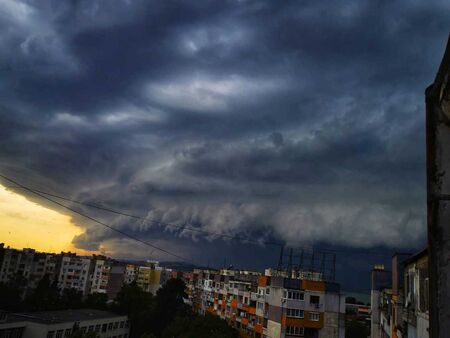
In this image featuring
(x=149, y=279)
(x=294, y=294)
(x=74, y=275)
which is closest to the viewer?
(x=294, y=294)

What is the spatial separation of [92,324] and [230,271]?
188 ft

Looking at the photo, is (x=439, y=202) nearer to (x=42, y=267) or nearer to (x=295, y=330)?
(x=295, y=330)

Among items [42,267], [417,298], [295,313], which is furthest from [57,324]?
[42,267]

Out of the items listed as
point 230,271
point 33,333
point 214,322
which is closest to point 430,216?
point 33,333

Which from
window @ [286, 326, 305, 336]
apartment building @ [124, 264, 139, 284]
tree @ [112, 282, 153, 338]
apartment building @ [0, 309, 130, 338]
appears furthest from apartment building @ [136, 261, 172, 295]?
window @ [286, 326, 305, 336]

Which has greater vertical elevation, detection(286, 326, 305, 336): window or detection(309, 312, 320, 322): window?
detection(309, 312, 320, 322): window

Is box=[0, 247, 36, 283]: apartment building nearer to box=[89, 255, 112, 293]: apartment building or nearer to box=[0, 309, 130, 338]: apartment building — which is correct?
box=[89, 255, 112, 293]: apartment building

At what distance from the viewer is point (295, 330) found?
2119 inches

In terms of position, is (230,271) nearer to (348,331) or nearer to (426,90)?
(348,331)

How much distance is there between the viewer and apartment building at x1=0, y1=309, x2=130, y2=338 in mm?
44562

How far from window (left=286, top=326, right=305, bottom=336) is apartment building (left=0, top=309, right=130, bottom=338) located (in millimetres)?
25460

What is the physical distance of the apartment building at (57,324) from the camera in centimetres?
4456

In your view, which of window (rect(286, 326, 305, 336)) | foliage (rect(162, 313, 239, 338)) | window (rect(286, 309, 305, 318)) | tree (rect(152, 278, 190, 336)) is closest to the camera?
foliage (rect(162, 313, 239, 338))

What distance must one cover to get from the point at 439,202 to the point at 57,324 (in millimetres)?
54085
